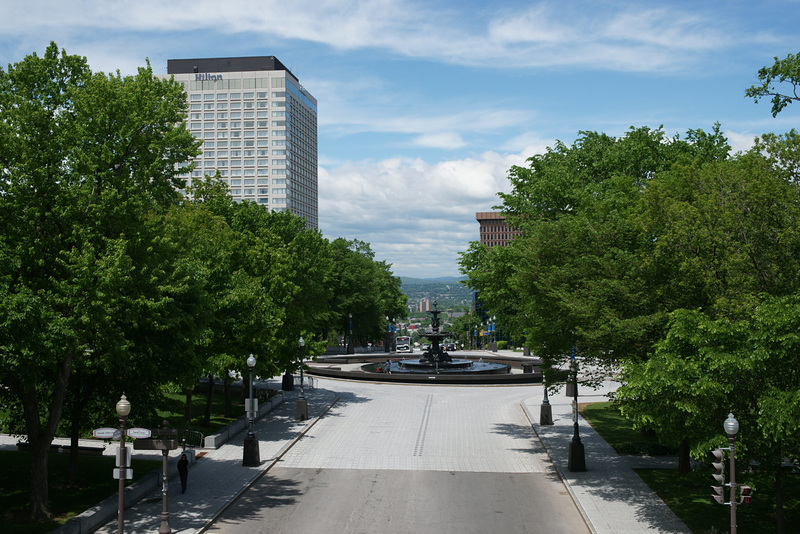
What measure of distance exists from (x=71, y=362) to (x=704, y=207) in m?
17.7

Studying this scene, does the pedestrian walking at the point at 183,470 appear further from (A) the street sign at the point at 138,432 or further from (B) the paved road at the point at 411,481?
(A) the street sign at the point at 138,432

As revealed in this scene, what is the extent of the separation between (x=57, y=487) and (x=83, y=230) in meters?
8.80

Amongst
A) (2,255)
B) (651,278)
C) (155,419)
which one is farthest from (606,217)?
(2,255)

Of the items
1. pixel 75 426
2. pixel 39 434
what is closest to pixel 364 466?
pixel 75 426

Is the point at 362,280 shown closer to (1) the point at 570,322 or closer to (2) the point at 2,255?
(1) the point at 570,322

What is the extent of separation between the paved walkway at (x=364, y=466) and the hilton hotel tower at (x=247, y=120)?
4611 inches

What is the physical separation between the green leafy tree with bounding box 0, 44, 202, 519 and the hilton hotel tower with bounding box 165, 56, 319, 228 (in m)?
126

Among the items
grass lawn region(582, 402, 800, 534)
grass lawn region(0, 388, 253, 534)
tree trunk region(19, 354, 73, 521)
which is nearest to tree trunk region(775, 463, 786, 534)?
grass lawn region(582, 402, 800, 534)

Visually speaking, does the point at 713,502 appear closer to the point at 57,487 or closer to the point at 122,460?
the point at 122,460

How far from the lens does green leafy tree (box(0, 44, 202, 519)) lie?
55.0 ft

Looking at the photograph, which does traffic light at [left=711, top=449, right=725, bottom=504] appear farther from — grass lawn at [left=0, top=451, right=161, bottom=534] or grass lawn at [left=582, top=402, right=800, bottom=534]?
grass lawn at [left=0, top=451, right=161, bottom=534]

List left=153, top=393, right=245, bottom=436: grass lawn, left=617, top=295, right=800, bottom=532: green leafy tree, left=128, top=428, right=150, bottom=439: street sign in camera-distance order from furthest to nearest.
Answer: left=153, top=393, right=245, bottom=436: grass lawn < left=128, top=428, right=150, bottom=439: street sign < left=617, top=295, right=800, bottom=532: green leafy tree

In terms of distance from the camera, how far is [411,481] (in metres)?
22.3

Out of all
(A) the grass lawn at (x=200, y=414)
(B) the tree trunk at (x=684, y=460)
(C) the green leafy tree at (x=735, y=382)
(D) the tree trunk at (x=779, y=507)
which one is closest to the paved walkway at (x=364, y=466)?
(B) the tree trunk at (x=684, y=460)
